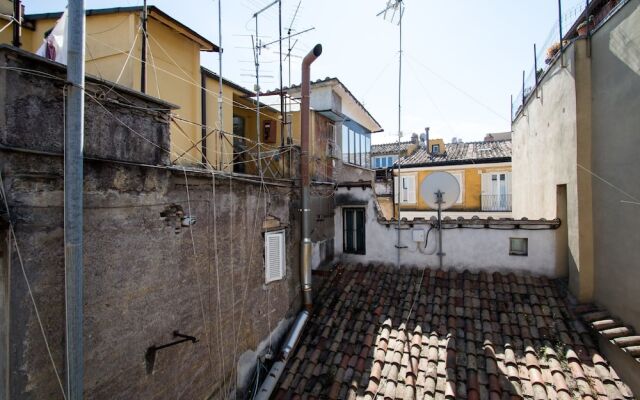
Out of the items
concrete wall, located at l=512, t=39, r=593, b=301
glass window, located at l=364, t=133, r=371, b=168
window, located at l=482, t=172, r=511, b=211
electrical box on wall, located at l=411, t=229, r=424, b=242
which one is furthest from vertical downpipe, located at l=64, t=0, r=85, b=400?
window, located at l=482, t=172, r=511, b=211

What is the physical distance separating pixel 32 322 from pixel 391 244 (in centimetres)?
835

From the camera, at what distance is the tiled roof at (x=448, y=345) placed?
19.9ft

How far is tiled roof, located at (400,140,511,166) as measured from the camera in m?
22.0

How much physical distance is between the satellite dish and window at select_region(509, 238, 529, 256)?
1786mm

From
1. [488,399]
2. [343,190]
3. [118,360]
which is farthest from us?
[343,190]

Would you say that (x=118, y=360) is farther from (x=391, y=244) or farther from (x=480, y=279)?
(x=480, y=279)

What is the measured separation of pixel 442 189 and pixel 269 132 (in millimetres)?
5453

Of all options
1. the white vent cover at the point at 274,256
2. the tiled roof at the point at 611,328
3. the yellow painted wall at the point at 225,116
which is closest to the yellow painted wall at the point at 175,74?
the yellow painted wall at the point at 225,116

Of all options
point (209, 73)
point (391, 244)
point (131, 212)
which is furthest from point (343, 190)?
point (131, 212)

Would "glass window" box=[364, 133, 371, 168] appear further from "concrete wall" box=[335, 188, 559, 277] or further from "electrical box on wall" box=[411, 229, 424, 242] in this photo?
"electrical box on wall" box=[411, 229, 424, 242]

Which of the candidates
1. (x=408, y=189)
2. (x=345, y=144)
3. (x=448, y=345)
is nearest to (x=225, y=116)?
(x=345, y=144)

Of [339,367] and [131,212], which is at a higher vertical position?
[131,212]

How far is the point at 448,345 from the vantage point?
22.9 feet

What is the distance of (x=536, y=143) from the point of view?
32.6 feet
